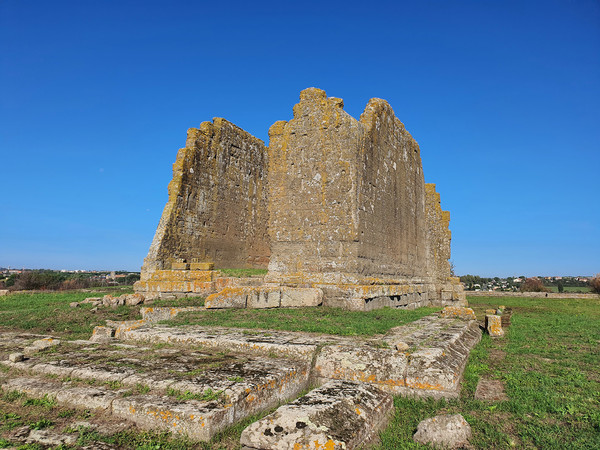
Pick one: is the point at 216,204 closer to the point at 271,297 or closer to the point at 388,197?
the point at 388,197

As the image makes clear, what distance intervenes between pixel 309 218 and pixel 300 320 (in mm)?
3806

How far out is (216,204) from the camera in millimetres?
15719

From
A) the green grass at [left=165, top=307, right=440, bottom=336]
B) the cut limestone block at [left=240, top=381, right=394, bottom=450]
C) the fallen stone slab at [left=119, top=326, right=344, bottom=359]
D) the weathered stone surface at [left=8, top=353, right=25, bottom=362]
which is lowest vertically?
the cut limestone block at [left=240, top=381, right=394, bottom=450]

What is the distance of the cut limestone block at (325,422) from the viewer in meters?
2.67

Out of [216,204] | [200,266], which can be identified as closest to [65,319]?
[200,266]

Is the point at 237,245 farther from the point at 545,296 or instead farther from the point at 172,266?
the point at 545,296

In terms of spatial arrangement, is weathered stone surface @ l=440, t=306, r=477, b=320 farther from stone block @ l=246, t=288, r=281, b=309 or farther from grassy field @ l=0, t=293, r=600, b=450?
stone block @ l=246, t=288, r=281, b=309

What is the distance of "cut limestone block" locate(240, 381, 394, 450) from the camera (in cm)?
267

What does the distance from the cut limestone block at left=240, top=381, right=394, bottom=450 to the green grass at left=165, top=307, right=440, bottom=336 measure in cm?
241

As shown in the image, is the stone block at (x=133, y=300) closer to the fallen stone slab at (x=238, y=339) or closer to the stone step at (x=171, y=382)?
the fallen stone slab at (x=238, y=339)

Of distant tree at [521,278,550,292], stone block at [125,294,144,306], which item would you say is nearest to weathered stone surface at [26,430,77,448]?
stone block at [125,294,144,306]

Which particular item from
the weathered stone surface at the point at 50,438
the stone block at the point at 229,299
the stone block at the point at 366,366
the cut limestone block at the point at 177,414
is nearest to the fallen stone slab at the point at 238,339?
the stone block at the point at 366,366

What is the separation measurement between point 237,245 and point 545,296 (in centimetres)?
2204

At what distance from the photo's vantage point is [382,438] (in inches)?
126
